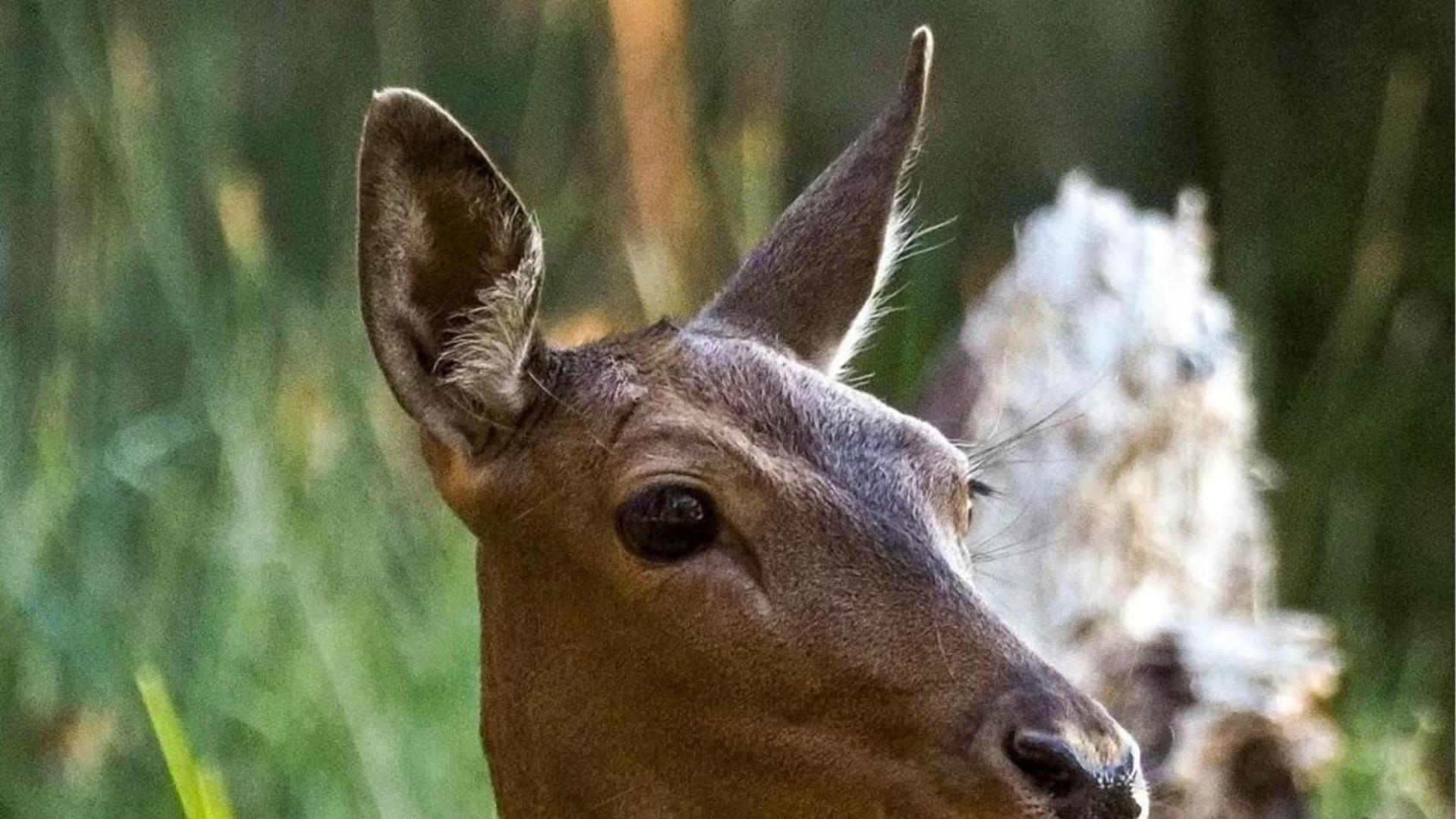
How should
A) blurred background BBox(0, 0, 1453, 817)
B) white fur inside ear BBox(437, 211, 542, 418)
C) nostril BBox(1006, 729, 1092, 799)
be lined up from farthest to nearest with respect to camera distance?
blurred background BBox(0, 0, 1453, 817)
white fur inside ear BBox(437, 211, 542, 418)
nostril BBox(1006, 729, 1092, 799)

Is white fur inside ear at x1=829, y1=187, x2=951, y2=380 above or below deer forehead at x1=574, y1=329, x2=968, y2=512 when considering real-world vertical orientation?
above

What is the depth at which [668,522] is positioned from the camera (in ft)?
7.00

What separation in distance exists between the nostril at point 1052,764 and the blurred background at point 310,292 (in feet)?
6.34

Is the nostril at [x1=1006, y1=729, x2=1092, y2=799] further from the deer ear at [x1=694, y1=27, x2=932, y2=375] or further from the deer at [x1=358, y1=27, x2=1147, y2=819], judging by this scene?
the deer ear at [x1=694, y1=27, x2=932, y2=375]

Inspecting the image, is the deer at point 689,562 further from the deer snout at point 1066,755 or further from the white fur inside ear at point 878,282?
the white fur inside ear at point 878,282

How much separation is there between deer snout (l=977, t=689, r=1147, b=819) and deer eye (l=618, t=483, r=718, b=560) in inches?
14.5

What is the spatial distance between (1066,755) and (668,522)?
49 centimetres

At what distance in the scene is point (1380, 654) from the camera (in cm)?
531

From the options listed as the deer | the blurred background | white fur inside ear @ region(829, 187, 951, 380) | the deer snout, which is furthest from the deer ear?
the blurred background

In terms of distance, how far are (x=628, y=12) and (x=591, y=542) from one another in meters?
1.72

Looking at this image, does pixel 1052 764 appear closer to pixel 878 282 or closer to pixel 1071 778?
pixel 1071 778

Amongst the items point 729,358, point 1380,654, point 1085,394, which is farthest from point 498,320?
point 1380,654

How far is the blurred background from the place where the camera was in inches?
139

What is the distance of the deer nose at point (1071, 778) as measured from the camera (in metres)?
→ 1.85
